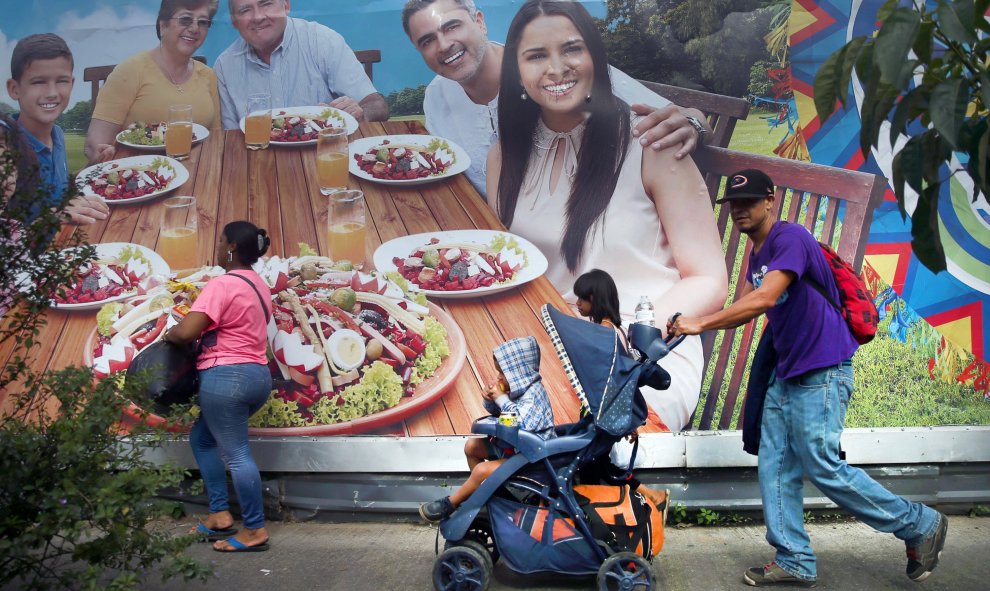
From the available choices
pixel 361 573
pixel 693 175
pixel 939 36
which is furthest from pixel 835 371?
pixel 361 573

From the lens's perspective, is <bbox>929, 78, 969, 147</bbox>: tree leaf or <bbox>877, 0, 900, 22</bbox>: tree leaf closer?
<bbox>929, 78, 969, 147</bbox>: tree leaf

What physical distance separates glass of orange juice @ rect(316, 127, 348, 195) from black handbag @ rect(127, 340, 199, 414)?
1.29 metres

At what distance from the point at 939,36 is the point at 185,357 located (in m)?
3.62

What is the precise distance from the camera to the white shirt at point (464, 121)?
5508 millimetres

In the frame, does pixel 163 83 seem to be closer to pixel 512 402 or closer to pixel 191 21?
pixel 191 21

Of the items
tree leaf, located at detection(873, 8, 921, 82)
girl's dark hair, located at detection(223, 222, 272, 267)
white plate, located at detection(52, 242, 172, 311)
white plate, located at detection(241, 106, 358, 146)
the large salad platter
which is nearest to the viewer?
tree leaf, located at detection(873, 8, 921, 82)

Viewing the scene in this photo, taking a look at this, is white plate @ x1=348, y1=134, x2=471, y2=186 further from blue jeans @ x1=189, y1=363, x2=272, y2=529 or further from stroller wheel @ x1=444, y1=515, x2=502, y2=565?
stroller wheel @ x1=444, y1=515, x2=502, y2=565

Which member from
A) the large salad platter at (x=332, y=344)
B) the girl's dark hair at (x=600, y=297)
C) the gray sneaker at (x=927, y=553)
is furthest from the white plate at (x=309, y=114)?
the gray sneaker at (x=927, y=553)

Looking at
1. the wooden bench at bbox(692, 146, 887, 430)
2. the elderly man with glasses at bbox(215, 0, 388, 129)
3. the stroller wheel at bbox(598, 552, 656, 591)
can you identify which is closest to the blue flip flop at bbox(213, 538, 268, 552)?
the stroller wheel at bbox(598, 552, 656, 591)

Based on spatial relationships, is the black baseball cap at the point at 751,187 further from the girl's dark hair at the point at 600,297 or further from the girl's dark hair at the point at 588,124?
the girl's dark hair at the point at 588,124

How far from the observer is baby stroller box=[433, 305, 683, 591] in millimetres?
4281

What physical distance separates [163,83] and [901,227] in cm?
426

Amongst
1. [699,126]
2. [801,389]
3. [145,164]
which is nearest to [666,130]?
[699,126]

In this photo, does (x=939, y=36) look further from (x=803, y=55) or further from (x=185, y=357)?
(x=185, y=357)
